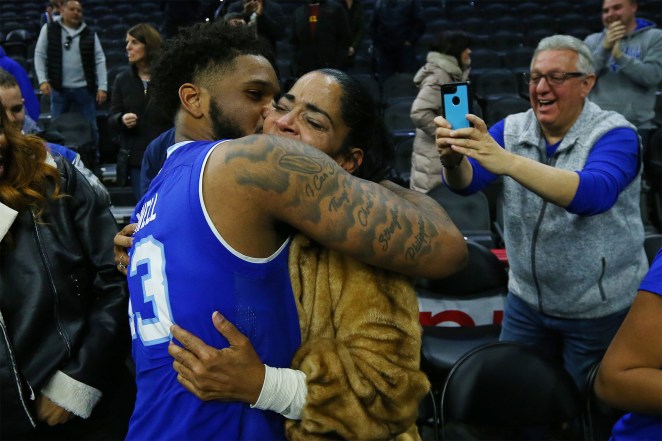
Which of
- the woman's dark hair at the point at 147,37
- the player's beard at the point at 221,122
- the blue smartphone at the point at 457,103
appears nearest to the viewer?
the player's beard at the point at 221,122

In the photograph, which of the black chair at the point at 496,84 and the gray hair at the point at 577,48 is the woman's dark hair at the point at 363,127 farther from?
the black chair at the point at 496,84

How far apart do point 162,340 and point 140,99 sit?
12.8ft

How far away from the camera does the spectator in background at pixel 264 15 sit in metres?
5.82

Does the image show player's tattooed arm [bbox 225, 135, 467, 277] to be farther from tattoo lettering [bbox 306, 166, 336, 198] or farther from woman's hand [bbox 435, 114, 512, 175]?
woman's hand [bbox 435, 114, 512, 175]

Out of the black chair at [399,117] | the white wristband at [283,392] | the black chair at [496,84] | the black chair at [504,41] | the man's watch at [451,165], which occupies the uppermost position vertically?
the man's watch at [451,165]

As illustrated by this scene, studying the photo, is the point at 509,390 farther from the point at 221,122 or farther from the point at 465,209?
the point at 465,209

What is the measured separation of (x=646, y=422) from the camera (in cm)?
175

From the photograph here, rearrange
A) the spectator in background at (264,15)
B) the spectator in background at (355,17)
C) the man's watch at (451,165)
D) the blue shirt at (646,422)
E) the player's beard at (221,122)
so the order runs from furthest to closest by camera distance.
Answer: the spectator in background at (355,17) → the spectator in background at (264,15) → the man's watch at (451,165) → the player's beard at (221,122) → the blue shirt at (646,422)

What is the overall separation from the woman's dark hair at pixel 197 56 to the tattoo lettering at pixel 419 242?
72 cm

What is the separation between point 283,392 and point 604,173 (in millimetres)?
1487

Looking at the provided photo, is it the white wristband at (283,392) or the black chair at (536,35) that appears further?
the black chair at (536,35)

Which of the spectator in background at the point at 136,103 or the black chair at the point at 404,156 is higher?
the spectator in background at the point at 136,103

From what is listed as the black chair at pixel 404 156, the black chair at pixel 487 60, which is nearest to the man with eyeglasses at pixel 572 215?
the black chair at pixel 404 156

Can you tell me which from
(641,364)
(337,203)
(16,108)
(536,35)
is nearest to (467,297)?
(641,364)
